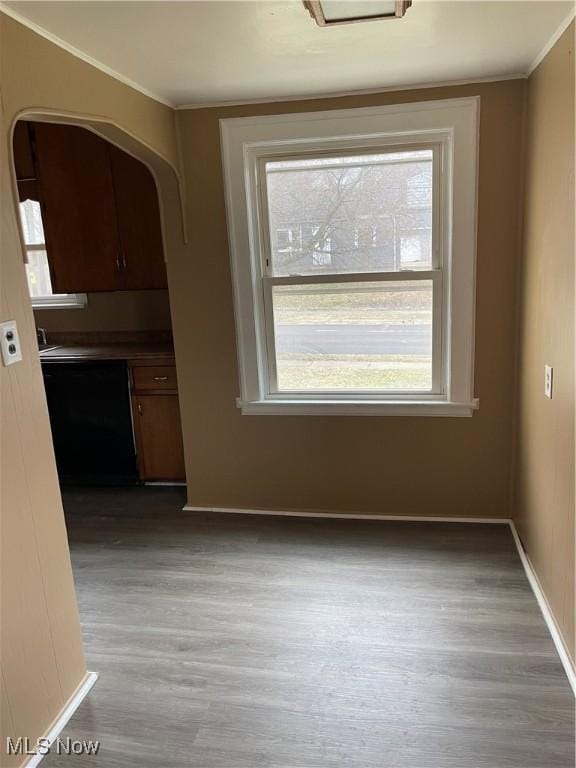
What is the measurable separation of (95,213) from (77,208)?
0.12 meters

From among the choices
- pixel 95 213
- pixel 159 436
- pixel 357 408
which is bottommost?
pixel 159 436

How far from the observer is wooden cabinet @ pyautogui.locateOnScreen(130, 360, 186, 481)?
3.52 meters

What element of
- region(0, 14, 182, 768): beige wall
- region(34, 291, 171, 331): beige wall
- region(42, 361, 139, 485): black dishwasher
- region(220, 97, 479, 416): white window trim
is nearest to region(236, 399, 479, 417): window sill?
region(220, 97, 479, 416): white window trim

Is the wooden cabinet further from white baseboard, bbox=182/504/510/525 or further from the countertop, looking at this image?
white baseboard, bbox=182/504/510/525

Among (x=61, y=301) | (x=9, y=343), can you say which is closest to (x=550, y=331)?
(x=9, y=343)

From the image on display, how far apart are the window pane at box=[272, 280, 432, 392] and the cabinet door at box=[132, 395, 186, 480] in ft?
2.74

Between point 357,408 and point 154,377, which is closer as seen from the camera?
point 357,408

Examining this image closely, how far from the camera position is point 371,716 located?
1.83m

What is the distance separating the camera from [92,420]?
12.0 feet

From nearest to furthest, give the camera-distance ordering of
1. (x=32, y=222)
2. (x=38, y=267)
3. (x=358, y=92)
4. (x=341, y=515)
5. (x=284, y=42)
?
(x=284, y=42)
(x=358, y=92)
(x=341, y=515)
(x=32, y=222)
(x=38, y=267)

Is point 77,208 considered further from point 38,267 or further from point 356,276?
point 356,276

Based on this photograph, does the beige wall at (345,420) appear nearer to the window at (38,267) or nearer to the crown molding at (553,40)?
the crown molding at (553,40)

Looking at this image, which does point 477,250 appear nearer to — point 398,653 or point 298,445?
point 298,445

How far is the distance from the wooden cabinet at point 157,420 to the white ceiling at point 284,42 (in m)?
1.57
